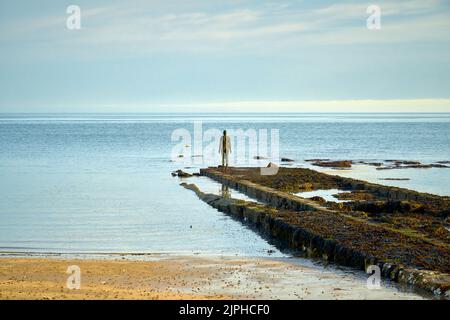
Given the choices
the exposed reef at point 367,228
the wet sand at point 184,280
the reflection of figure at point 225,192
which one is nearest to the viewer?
the wet sand at point 184,280

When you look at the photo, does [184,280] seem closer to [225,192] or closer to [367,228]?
[367,228]

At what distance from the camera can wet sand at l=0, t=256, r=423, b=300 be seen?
45.5 feet

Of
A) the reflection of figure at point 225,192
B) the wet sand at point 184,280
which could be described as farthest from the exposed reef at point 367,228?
the reflection of figure at point 225,192

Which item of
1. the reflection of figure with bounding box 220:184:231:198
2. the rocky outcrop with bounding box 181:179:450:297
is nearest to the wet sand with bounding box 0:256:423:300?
the rocky outcrop with bounding box 181:179:450:297

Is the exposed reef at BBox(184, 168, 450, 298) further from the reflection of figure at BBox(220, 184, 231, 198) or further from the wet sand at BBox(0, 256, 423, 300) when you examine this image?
the reflection of figure at BBox(220, 184, 231, 198)

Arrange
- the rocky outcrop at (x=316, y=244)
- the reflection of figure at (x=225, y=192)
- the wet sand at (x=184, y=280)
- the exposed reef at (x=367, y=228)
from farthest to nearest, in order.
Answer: the reflection of figure at (x=225, y=192) < the exposed reef at (x=367, y=228) < the rocky outcrop at (x=316, y=244) < the wet sand at (x=184, y=280)

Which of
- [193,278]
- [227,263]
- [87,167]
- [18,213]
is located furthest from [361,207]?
[87,167]

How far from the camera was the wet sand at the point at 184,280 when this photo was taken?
13.9 meters

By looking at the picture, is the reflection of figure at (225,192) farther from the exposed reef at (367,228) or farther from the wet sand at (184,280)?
the wet sand at (184,280)

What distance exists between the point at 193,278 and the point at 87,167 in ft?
123

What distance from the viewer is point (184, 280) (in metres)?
15.6

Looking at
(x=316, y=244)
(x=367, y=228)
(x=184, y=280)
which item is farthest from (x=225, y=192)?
(x=184, y=280)
